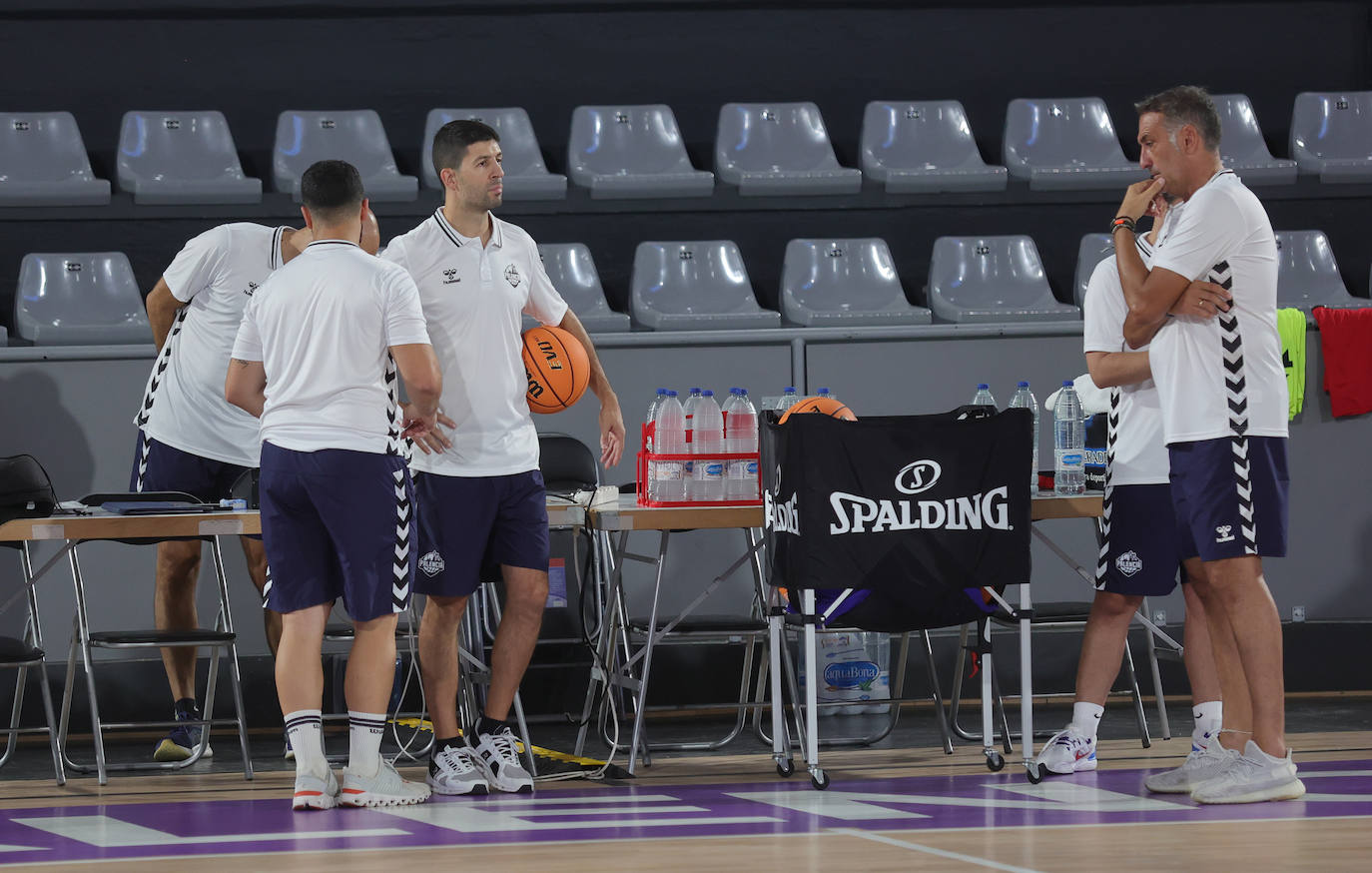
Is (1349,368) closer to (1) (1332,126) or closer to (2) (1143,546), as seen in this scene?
(1) (1332,126)

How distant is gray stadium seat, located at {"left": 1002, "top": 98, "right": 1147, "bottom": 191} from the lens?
851cm

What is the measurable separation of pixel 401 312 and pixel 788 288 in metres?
4.13

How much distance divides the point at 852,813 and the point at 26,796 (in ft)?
8.41

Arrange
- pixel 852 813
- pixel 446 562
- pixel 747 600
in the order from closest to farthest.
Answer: pixel 852 813, pixel 446 562, pixel 747 600

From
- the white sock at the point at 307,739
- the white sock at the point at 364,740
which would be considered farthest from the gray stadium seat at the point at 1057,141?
the white sock at the point at 307,739

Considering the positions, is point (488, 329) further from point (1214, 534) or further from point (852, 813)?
point (1214, 534)

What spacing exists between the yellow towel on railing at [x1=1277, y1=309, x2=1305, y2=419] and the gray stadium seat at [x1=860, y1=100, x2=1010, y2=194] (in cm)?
199

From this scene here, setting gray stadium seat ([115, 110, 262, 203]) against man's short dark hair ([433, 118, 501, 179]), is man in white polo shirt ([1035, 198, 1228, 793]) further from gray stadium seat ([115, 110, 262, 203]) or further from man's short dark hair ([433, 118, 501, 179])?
gray stadium seat ([115, 110, 262, 203])

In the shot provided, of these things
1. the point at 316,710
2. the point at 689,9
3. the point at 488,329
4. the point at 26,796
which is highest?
the point at 689,9

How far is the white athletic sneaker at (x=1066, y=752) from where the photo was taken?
4.61 meters

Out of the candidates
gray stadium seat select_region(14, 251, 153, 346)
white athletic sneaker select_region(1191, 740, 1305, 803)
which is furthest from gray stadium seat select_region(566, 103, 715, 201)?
white athletic sneaker select_region(1191, 740, 1305, 803)

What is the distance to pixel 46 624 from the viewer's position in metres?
6.64

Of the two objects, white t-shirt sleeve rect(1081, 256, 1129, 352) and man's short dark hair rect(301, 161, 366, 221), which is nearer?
man's short dark hair rect(301, 161, 366, 221)

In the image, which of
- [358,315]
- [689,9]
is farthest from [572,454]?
[689,9]
